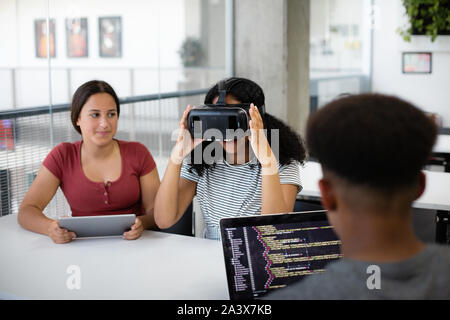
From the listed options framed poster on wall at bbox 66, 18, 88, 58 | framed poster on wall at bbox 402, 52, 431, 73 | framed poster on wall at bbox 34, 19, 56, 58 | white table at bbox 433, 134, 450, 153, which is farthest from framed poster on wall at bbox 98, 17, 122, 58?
framed poster on wall at bbox 402, 52, 431, 73

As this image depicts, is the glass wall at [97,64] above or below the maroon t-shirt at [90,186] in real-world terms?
above

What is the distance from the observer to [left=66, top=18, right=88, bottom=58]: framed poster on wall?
3.11 m

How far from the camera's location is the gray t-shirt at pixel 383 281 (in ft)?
2.68

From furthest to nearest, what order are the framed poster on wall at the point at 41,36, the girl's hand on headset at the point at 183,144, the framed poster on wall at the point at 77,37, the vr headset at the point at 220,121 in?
1. the framed poster on wall at the point at 77,37
2. the framed poster on wall at the point at 41,36
3. the girl's hand on headset at the point at 183,144
4. the vr headset at the point at 220,121

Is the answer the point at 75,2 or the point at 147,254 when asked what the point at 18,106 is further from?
the point at 147,254

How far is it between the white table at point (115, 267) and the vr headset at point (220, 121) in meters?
0.42

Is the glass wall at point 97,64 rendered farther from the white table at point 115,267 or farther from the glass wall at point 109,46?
the white table at point 115,267

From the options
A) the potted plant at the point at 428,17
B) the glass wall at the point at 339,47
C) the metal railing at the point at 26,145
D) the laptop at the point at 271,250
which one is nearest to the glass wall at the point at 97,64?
the metal railing at the point at 26,145

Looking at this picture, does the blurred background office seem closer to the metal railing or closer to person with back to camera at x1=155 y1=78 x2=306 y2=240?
the metal railing

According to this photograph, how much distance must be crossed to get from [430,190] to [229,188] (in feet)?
3.87

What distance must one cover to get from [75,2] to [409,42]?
5.10m

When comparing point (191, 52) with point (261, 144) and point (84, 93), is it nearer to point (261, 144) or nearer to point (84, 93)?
point (84, 93)

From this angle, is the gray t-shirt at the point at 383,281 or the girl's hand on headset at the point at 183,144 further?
the girl's hand on headset at the point at 183,144
